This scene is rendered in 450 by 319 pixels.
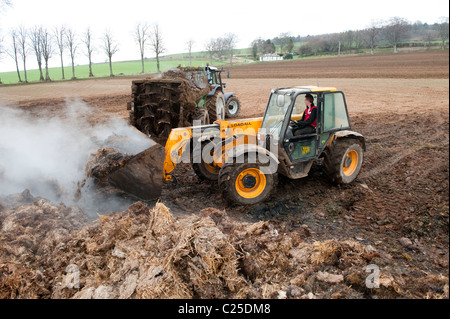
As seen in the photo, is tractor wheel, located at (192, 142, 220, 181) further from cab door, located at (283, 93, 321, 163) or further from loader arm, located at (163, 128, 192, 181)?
cab door, located at (283, 93, 321, 163)

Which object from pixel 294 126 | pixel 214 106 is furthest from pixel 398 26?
pixel 294 126

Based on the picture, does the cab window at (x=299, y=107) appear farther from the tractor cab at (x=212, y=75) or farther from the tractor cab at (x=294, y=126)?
the tractor cab at (x=212, y=75)

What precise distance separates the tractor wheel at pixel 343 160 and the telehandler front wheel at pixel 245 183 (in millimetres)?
1365

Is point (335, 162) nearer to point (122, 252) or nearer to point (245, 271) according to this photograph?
point (245, 271)

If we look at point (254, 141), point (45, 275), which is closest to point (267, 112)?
point (254, 141)

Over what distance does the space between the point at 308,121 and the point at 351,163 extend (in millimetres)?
1638

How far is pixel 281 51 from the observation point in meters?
77.4

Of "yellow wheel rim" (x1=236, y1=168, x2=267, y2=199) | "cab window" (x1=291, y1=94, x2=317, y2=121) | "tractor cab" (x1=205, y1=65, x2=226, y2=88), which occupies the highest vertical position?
"tractor cab" (x1=205, y1=65, x2=226, y2=88)

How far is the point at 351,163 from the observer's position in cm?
713

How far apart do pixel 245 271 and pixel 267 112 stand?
3479 millimetres

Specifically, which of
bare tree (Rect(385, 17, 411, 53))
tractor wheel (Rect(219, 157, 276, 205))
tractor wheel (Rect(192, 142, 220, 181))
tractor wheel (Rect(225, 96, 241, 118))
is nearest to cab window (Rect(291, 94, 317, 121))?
tractor wheel (Rect(219, 157, 276, 205))

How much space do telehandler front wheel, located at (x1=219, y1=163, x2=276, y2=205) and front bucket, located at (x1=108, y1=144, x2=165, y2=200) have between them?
112 cm

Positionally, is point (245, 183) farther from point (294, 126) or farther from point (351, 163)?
point (351, 163)

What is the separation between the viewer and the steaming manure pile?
361 centimetres
